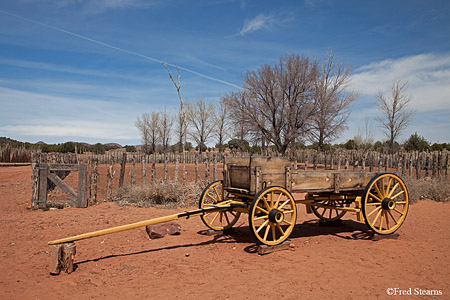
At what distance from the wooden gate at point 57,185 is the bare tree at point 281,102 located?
16.9m

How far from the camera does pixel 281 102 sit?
79.7ft

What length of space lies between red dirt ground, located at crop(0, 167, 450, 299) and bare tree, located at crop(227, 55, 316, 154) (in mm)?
17894

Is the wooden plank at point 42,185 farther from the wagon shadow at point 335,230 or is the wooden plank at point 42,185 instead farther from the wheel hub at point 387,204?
the wheel hub at point 387,204

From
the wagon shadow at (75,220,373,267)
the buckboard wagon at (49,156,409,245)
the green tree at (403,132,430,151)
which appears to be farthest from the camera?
the green tree at (403,132,430,151)

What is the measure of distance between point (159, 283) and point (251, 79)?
22.4 metres

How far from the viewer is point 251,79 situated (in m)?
Answer: 24.8

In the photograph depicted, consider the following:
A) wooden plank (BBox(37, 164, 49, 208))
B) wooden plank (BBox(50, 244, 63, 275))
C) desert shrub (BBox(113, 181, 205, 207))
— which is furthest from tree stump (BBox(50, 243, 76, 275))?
wooden plank (BBox(37, 164, 49, 208))

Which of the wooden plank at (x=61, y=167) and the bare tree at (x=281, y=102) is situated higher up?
the bare tree at (x=281, y=102)

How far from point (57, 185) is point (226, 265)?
6492mm

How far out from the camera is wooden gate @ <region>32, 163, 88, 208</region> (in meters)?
8.52

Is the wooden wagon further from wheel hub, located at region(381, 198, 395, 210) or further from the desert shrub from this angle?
the desert shrub

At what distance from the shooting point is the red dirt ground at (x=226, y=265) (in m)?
3.53

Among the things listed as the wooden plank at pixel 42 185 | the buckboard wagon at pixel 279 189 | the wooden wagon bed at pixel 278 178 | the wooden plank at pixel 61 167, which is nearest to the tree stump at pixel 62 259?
the buckboard wagon at pixel 279 189

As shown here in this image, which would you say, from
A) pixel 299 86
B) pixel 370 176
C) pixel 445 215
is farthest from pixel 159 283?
pixel 299 86
